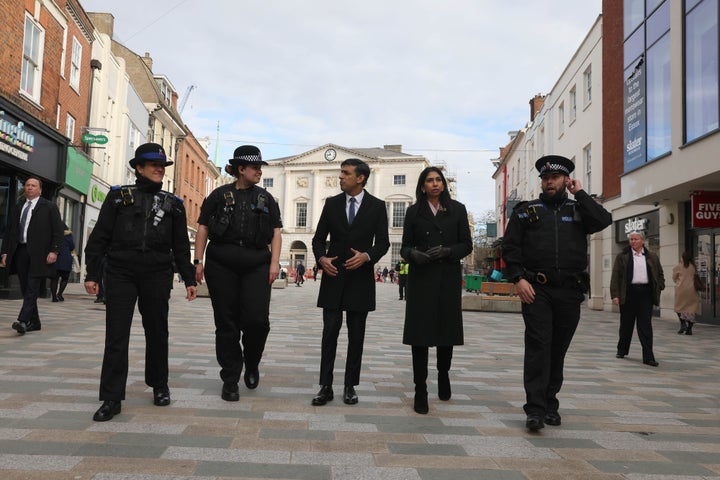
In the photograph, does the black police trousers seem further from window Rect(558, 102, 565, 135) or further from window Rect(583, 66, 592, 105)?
window Rect(558, 102, 565, 135)

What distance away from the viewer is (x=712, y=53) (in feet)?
39.2

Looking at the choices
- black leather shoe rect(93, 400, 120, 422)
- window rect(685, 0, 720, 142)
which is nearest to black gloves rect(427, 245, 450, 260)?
black leather shoe rect(93, 400, 120, 422)

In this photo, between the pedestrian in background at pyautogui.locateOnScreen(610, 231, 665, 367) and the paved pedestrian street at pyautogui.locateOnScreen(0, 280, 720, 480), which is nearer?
the paved pedestrian street at pyautogui.locateOnScreen(0, 280, 720, 480)

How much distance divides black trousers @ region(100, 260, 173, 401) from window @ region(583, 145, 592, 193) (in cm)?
2059

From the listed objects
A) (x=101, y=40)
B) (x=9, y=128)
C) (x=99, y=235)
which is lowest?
(x=99, y=235)

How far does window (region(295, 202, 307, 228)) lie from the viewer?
77.4 metres

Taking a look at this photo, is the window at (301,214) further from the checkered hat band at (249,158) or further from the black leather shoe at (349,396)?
the black leather shoe at (349,396)

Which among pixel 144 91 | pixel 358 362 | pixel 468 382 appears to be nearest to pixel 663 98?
pixel 468 382

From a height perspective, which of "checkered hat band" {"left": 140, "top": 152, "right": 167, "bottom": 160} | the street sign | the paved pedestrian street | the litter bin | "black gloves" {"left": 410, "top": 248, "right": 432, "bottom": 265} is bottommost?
the paved pedestrian street

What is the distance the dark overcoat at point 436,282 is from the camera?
14.6 feet

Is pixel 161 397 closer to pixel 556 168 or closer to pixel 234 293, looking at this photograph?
pixel 234 293

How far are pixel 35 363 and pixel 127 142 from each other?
25.6 m

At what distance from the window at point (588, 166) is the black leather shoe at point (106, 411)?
69.1 feet

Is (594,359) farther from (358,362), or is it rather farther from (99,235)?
(99,235)
